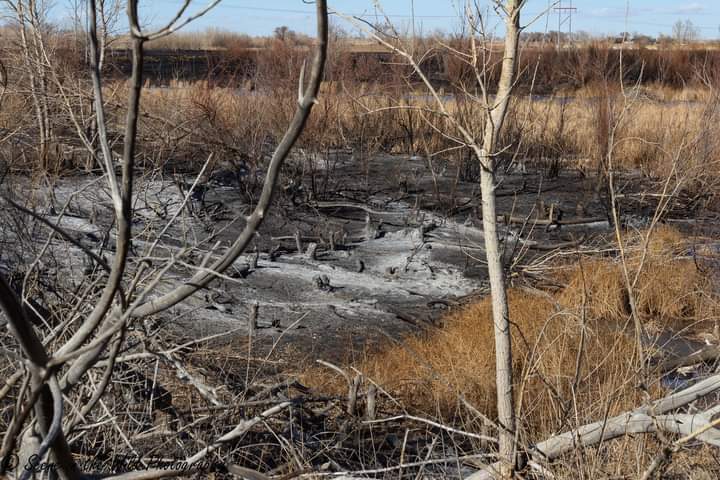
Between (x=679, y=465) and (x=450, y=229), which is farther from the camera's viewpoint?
(x=450, y=229)

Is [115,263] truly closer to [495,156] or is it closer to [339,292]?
[495,156]

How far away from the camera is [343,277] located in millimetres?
7824

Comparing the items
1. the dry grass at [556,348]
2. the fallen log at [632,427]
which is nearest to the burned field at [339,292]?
the dry grass at [556,348]

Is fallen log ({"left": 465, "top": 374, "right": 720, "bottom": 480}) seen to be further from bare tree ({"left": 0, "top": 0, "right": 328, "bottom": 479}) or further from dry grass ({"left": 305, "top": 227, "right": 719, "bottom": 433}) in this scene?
bare tree ({"left": 0, "top": 0, "right": 328, "bottom": 479})

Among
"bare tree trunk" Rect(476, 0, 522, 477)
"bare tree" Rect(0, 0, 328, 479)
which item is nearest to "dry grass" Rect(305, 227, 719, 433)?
"bare tree trunk" Rect(476, 0, 522, 477)

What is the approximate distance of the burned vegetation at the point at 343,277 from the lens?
200 centimetres

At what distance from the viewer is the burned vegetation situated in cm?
200

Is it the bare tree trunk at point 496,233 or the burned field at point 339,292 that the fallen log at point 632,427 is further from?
the burned field at point 339,292

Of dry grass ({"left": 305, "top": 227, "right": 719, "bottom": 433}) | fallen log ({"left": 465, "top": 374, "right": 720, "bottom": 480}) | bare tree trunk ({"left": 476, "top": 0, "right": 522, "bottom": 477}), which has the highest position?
bare tree trunk ({"left": 476, "top": 0, "right": 522, "bottom": 477})

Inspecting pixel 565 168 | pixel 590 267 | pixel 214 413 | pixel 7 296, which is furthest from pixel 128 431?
pixel 565 168

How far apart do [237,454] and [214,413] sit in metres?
0.36

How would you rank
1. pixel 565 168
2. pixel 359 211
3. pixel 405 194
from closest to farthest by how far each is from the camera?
pixel 359 211
pixel 405 194
pixel 565 168

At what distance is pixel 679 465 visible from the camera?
339 centimetres

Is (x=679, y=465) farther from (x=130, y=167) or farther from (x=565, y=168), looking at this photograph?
(x=565, y=168)
